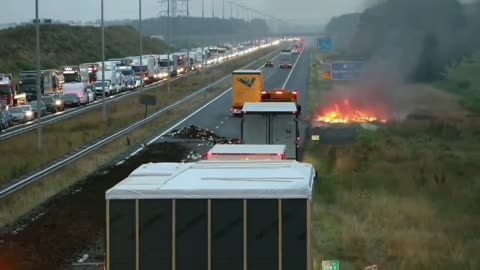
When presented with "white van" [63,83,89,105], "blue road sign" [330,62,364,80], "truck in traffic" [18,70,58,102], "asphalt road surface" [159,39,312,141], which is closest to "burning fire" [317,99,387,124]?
"asphalt road surface" [159,39,312,141]

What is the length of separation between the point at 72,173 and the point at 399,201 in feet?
44.4

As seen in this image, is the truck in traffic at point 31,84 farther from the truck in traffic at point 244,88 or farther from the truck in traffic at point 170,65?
the truck in traffic at point 170,65

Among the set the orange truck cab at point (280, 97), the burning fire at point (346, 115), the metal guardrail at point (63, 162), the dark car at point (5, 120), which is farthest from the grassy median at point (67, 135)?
the burning fire at point (346, 115)

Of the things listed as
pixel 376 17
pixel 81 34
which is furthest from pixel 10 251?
pixel 81 34

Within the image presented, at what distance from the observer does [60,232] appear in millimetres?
22875

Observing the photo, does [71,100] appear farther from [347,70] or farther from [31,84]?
[347,70]

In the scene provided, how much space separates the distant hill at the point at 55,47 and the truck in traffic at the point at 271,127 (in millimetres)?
97749

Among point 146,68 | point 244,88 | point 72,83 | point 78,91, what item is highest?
point 244,88

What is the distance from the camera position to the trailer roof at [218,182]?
10242mm

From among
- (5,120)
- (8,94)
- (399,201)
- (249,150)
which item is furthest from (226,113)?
(249,150)

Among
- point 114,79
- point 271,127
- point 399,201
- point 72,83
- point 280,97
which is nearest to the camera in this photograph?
point 399,201

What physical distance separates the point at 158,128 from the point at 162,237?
4480 centimetres

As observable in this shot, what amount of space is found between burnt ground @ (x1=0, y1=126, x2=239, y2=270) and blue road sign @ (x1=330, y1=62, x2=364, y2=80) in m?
32.0

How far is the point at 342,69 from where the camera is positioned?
2554 inches
